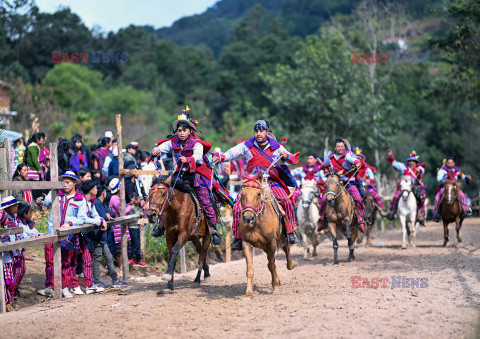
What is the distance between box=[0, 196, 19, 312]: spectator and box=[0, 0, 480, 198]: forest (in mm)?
4938

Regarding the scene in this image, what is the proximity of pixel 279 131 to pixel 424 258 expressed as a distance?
17.4m

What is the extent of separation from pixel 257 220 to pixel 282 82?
23098mm

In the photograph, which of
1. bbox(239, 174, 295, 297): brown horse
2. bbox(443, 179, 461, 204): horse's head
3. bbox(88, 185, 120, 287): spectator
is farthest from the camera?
bbox(443, 179, 461, 204): horse's head

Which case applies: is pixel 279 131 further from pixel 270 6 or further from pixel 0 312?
pixel 270 6

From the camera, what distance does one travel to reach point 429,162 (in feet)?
148

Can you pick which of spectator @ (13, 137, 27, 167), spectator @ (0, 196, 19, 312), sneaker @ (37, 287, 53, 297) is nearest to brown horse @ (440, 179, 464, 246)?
sneaker @ (37, 287, 53, 297)

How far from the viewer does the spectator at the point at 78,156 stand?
1438cm

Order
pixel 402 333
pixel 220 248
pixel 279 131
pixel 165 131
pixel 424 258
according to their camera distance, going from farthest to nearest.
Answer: pixel 165 131 < pixel 279 131 < pixel 220 248 < pixel 424 258 < pixel 402 333

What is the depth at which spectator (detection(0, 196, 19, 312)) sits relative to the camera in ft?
28.8

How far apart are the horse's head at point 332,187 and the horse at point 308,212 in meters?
1.43

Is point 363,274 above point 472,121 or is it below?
below

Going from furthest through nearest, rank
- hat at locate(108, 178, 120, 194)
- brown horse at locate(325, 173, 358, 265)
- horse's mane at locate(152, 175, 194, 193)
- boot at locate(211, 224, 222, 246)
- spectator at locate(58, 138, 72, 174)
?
spectator at locate(58, 138, 72, 174) → brown horse at locate(325, 173, 358, 265) → hat at locate(108, 178, 120, 194) → boot at locate(211, 224, 222, 246) → horse's mane at locate(152, 175, 194, 193)

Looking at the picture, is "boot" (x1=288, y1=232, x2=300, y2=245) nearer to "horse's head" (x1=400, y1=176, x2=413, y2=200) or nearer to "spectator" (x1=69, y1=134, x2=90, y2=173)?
"spectator" (x1=69, y1=134, x2=90, y2=173)

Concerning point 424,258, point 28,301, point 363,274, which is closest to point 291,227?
point 363,274
